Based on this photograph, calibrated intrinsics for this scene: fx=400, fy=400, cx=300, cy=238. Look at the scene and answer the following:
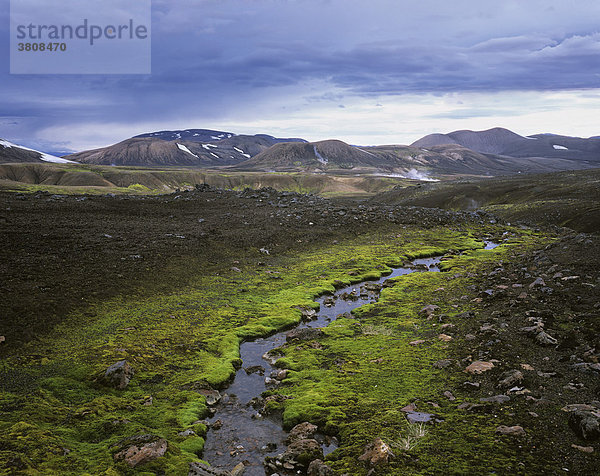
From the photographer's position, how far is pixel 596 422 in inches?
370

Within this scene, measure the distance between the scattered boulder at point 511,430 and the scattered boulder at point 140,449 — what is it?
Result: 8.61m

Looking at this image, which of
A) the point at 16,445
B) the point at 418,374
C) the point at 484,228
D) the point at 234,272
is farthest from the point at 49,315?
the point at 484,228

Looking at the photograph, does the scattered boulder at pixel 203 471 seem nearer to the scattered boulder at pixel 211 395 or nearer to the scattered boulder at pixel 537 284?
the scattered boulder at pixel 211 395

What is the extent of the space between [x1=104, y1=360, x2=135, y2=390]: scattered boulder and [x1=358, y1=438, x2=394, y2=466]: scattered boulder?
8306 millimetres

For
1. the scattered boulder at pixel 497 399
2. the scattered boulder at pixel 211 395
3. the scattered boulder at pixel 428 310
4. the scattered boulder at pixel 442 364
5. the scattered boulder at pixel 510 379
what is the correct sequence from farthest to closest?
1. the scattered boulder at pixel 428 310
2. the scattered boulder at pixel 442 364
3. the scattered boulder at pixel 211 395
4. the scattered boulder at pixel 510 379
5. the scattered boulder at pixel 497 399

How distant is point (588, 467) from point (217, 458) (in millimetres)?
8669

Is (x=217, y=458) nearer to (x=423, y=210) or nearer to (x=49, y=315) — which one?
(x=49, y=315)

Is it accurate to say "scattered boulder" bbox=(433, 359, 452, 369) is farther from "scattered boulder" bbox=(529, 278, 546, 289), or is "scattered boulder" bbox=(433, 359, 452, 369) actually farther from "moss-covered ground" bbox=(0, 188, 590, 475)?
"scattered boulder" bbox=(529, 278, 546, 289)

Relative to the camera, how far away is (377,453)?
385 inches

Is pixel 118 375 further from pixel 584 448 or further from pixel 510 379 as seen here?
pixel 584 448

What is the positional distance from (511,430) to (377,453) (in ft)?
11.5

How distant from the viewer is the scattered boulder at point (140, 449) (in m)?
9.75

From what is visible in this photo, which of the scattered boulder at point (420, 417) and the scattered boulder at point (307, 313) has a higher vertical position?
the scattered boulder at point (420, 417)

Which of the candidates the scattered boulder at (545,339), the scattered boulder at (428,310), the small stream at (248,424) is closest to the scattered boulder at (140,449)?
the small stream at (248,424)
